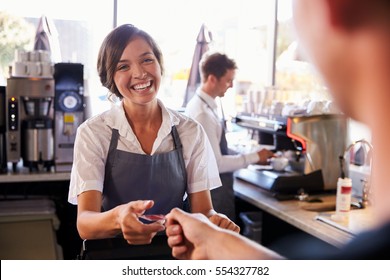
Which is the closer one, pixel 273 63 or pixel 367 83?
pixel 367 83

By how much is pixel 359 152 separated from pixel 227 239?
1.77 m

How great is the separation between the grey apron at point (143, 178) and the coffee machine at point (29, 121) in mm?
1170

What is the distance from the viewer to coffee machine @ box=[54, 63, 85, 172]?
7.07ft

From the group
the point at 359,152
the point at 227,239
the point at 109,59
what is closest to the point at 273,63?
the point at 359,152

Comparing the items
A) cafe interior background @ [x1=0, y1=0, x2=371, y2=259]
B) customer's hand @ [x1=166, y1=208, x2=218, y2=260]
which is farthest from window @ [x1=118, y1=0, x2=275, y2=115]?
customer's hand @ [x1=166, y1=208, x2=218, y2=260]

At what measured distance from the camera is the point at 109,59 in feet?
3.49

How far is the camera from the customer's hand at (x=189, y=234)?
2.19 ft

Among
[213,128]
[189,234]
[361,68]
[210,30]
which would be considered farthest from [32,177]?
[361,68]

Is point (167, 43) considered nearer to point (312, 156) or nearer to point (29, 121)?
point (29, 121)

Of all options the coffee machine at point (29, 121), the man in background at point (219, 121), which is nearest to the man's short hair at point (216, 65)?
the man in background at point (219, 121)

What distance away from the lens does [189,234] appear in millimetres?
689
